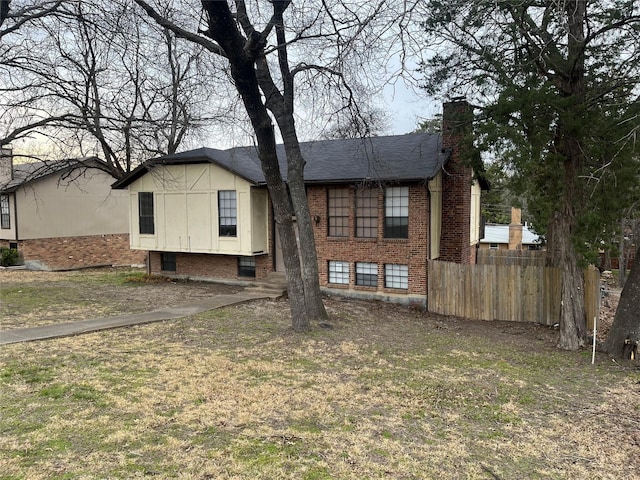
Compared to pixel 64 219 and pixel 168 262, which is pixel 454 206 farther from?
pixel 64 219

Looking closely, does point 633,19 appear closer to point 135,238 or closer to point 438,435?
point 438,435

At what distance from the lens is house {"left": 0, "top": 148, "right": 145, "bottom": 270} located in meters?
25.2

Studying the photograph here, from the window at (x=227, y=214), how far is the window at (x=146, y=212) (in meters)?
3.59

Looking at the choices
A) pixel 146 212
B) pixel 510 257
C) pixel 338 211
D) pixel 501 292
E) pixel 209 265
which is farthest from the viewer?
pixel 510 257

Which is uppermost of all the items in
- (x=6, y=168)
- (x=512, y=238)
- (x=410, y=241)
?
(x=6, y=168)

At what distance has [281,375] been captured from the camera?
24.7 ft

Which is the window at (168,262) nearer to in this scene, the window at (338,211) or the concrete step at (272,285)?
the concrete step at (272,285)

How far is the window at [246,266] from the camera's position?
720 inches

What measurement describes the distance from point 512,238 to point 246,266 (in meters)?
22.0

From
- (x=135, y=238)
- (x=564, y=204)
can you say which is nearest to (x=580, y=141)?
(x=564, y=204)

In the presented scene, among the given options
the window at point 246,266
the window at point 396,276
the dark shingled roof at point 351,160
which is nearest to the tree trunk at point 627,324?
the dark shingled roof at point 351,160

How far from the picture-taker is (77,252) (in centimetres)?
2730

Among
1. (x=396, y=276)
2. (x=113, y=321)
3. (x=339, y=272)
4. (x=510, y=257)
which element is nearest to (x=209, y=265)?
(x=339, y=272)

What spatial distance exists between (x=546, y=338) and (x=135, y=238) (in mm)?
16122
